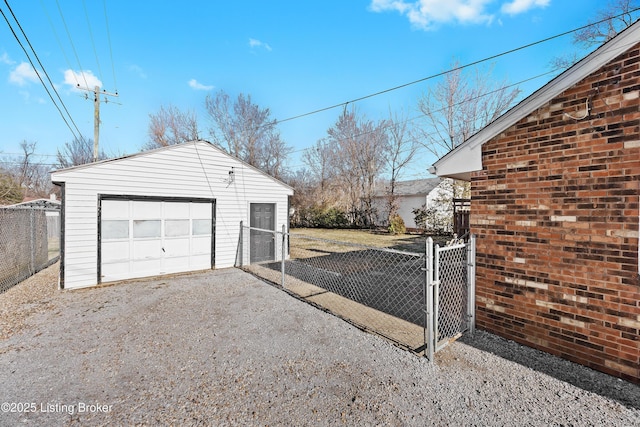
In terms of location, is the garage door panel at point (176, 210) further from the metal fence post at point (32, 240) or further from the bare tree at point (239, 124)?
the bare tree at point (239, 124)

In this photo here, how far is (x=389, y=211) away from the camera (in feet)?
72.8

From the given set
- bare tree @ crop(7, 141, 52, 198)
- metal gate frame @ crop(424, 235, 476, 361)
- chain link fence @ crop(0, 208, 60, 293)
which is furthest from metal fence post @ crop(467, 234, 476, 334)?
bare tree @ crop(7, 141, 52, 198)

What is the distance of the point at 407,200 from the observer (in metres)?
23.6

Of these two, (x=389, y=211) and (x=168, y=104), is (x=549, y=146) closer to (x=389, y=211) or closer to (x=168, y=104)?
(x=389, y=211)

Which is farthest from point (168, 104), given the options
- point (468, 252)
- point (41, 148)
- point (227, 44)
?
point (468, 252)

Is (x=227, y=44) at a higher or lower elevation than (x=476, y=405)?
higher

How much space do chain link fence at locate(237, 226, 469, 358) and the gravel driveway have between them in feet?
1.35

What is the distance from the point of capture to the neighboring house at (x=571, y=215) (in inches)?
105

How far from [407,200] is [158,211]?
20143 mm

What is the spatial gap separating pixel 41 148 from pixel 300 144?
1134 inches

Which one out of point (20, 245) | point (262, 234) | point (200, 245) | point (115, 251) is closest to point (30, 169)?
point (20, 245)

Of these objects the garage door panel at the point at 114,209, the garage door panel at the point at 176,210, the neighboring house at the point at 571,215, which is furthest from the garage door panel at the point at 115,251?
the neighboring house at the point at 571,215

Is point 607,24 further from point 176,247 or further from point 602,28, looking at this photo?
point 176,247

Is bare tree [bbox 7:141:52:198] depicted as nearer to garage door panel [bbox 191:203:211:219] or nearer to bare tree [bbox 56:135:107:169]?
bare tree [bbox 56:135:107:169]
